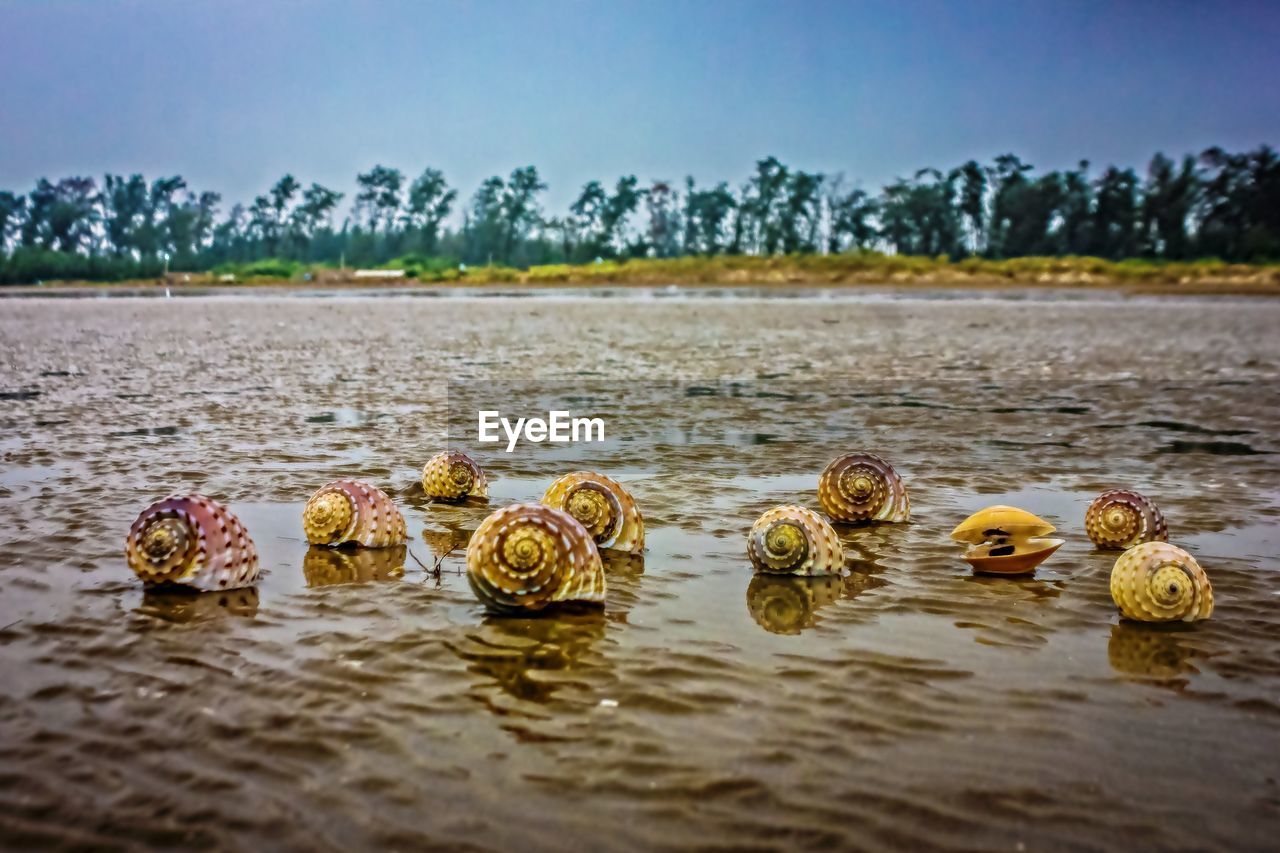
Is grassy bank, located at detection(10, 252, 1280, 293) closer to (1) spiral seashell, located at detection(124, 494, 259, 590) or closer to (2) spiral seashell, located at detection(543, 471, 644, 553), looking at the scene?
(2) spiral seashell, located at detection(543, 471, 644, 553)

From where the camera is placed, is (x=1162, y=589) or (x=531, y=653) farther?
(x=1162, y=589)

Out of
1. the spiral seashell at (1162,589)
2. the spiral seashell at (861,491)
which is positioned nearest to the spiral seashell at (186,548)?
the spiral seashell at (861,491)

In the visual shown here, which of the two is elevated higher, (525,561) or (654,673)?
(525,561)

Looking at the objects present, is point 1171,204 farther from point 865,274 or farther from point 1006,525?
point 1006,525

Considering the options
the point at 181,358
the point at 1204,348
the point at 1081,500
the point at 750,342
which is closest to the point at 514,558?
the point at 1081,500

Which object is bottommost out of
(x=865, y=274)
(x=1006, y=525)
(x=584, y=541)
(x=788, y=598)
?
(x=788, y=598)

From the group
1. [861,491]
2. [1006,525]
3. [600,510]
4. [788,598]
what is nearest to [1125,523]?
[1006,525]

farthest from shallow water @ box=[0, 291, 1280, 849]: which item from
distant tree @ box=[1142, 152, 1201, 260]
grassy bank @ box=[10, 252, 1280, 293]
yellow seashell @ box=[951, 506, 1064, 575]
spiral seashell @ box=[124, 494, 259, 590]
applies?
distant tree @ box=[1142, 152, 1201, 260]
